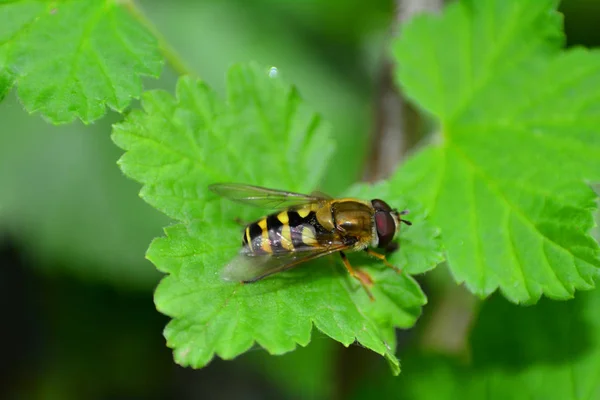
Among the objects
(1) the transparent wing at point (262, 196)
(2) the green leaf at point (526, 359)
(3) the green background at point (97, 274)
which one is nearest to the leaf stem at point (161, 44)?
(1) the transparent wing at point (262, 196)

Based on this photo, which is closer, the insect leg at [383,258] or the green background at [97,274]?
the insect leg at [383,258]

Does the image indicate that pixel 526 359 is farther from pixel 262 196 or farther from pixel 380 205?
pixel 262 196

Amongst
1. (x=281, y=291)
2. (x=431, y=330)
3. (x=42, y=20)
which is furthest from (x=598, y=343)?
(x=42, y=20)

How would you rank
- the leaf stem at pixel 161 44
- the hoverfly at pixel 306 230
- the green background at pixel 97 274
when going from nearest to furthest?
the hoverfly at pixel 306 230 → the leaf stem at pixel 161 44 → the green background at pixel 97 274

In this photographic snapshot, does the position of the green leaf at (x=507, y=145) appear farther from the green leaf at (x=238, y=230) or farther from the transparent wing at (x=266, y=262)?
the transparent wing at (x=266, y=262)

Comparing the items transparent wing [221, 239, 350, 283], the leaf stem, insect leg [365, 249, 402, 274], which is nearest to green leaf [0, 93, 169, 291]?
the leaf stem

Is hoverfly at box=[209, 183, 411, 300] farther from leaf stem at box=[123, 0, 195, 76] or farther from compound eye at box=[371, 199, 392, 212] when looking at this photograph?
leaf stem at box=[123, 0, 195, 76]

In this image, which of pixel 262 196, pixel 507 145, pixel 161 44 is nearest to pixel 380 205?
pixel 262 196
